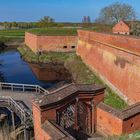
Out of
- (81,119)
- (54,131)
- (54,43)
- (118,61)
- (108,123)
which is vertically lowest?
(81,119)

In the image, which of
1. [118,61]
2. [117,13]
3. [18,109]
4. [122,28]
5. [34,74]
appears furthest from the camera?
[117,13]

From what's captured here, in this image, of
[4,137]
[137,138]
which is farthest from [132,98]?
[137,138]

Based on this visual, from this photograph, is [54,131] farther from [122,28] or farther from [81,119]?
[122,28]

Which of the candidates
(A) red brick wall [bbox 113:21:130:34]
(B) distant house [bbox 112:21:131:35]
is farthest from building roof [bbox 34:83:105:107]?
(A) red brick wall [bbox 113:21:130:34]

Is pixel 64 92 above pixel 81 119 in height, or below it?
above

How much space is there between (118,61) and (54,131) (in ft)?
32.6

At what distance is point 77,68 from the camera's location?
79.9 feet

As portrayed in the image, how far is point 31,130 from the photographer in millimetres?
10914

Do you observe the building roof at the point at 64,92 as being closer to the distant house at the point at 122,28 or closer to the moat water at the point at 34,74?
the moat water at the point at 34,74

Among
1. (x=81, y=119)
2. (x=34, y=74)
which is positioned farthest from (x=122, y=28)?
(x=81, y=119)

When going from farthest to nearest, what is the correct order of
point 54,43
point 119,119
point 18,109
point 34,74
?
point 54,43 < point 34,74 < point 18,109 < point 119,119

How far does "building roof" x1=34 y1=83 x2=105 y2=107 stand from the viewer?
8.13 meters

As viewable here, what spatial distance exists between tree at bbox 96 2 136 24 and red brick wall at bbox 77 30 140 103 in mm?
23637

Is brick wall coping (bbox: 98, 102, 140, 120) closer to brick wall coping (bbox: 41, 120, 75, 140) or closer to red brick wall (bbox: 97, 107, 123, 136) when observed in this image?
red brick wall (bbox: 97, 107, 123, 136)
